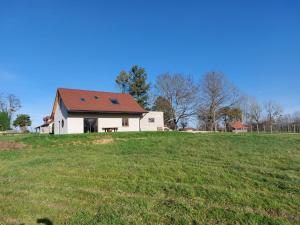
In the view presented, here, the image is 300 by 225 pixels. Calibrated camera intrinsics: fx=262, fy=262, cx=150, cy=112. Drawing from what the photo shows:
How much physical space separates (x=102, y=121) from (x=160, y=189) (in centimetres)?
2028

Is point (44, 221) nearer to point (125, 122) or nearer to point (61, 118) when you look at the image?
point (61, 118)

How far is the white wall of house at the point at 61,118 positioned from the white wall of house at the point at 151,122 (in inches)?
339

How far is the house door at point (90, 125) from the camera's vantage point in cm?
2492

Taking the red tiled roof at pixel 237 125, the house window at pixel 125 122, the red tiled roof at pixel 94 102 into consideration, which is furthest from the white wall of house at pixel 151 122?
the red tiled roof at pixel 237 125

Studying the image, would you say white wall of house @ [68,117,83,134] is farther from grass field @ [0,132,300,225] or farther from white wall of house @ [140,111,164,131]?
grass field @ [0,132,300,225]

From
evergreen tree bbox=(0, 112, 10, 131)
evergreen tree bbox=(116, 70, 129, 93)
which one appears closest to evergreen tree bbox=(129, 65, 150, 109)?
evergreen tree bbox=(116, 70, 129, 93)

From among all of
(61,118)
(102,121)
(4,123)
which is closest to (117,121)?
(102,121)

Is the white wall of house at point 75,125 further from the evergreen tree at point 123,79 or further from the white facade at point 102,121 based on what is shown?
the evergreen tree at point 123,79

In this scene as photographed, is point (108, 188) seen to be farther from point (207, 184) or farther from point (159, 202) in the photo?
point (207, 184)

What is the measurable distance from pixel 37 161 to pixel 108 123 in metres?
15.7

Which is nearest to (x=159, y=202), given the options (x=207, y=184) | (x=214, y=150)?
(x=207, y=184)

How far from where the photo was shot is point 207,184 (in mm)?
6316

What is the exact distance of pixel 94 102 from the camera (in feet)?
86.4

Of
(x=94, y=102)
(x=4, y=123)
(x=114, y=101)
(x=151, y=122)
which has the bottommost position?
(x=151, y=122)
